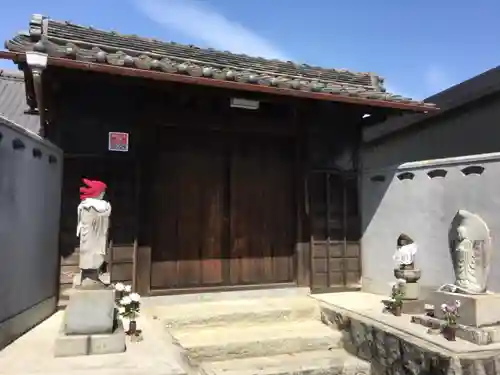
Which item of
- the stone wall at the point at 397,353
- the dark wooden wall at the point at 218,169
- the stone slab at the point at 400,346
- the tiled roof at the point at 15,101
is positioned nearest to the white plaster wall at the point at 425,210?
the dark wooden wall at the point at 218,169

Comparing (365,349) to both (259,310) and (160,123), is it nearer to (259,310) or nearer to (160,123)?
(259,310)

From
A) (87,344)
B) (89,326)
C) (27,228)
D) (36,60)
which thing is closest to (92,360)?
(87,344)

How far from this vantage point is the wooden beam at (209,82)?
5.17 m

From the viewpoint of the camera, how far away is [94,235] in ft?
14.3

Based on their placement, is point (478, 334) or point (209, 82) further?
point (209, 82)

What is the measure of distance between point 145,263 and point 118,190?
3.80 feet

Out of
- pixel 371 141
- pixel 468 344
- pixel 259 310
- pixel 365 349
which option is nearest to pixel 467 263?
pixel 468 344

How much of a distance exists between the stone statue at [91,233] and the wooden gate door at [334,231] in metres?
4.02

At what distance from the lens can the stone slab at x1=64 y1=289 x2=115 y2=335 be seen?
13.9 ft

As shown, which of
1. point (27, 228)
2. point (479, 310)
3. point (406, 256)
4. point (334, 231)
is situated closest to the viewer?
point (479, 310)

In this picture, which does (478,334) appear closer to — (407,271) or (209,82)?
(407,271)

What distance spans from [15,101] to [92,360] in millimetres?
10958

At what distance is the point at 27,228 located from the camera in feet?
17.5

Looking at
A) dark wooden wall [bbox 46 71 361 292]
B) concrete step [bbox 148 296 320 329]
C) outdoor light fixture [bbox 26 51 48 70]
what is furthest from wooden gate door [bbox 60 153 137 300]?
outdoor light fixture [bbox 26 51 48 70]
